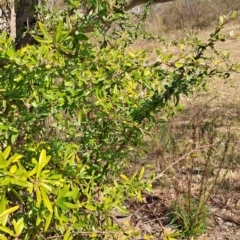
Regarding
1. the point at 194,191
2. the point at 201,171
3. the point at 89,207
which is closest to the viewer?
the point at 89,207

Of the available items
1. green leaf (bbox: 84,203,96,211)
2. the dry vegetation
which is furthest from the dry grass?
green leaf (bbox: 84,203,96,211)

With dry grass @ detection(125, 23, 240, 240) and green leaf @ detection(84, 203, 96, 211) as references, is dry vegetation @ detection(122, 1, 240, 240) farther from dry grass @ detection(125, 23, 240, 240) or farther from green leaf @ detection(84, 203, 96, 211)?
green leaf @ detection(84, 203, 96, 211)

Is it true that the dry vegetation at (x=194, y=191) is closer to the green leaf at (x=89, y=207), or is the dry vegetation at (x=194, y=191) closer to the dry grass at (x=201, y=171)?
the dry grass at (x=201, y=171)

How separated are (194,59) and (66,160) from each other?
0.52m

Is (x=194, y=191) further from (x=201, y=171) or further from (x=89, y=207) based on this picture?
(x=89, y=207)

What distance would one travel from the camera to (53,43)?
3.73ft

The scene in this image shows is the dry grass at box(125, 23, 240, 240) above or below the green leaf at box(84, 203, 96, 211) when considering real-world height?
below

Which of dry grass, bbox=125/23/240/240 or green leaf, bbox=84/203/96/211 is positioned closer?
green leaf, bbox=84/203/96/211

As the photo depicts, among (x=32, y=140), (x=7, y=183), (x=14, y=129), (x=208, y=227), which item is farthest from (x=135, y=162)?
(x=7, y=183)

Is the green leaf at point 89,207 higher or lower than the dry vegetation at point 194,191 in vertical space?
higher

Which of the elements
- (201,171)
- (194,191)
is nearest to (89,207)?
(194,191)

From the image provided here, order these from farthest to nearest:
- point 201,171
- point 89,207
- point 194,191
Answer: point 201,171 < point 194,191 < point 89,207

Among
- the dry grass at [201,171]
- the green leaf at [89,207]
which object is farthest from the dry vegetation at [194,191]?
the green leaf at [89,207]

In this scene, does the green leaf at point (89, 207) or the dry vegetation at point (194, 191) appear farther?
the dry vegetation at point (194, 191)
